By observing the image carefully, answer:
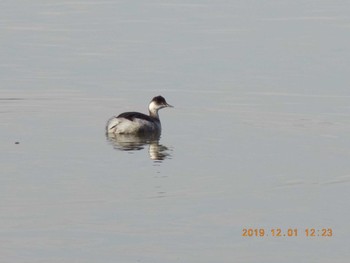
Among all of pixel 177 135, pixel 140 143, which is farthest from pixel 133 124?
pixel 177 135

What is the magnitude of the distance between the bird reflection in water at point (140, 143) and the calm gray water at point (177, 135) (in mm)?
67

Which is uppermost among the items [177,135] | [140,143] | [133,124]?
[133,124]

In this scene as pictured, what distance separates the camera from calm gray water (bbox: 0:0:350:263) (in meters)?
14.9

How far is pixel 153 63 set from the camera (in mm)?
30172

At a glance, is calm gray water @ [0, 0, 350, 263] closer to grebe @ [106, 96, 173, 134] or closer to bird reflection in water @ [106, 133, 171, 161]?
bird reflection in water @ [106, 133, 171, 161]

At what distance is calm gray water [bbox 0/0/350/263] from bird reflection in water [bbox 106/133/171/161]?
0.07 m

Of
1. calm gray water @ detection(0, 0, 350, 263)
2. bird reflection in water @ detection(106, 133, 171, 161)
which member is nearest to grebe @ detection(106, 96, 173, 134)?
bird reflection in water @ detection(106, 133, 171, 161)

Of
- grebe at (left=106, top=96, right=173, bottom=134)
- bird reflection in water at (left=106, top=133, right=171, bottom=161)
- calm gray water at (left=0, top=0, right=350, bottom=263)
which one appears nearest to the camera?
calm gray water at (left=0, top=0, right=350, bottom=263)

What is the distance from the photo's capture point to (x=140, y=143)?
73.6 feet

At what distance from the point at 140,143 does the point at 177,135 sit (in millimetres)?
702

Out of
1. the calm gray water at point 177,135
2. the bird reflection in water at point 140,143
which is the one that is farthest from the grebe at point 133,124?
the calm gray water at point 177,135

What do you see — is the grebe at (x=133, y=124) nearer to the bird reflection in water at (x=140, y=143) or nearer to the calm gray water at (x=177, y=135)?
the bird reflection in water at (x=140, y=143)

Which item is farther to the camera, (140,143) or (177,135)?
(177,135)

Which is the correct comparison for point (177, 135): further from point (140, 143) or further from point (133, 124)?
point (133, 124)
